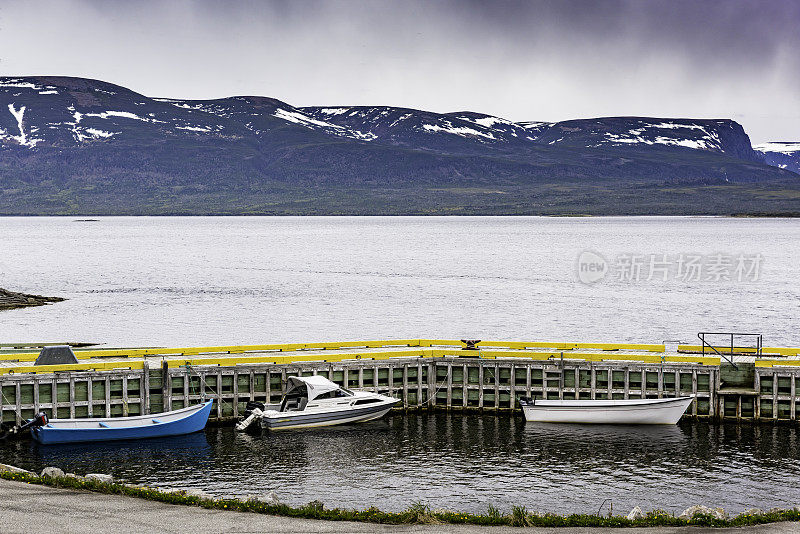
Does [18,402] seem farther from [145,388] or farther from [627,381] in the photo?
[627,381]

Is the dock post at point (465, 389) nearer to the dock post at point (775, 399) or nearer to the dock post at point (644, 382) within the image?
the dock post at point (644, 382)

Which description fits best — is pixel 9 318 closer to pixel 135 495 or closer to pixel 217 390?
pixel 217 390

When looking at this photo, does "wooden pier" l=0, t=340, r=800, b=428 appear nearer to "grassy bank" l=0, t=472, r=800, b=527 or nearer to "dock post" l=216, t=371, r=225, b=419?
"dock post" l=216, t=371, r=225, b=419

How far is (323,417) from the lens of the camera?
Result: 1789 inches

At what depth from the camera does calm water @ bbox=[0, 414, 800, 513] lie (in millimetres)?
35281

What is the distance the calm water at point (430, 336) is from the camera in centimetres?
3659

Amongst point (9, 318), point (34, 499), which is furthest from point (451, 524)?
point (9, 318)

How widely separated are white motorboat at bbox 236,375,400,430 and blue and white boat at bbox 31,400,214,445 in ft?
7.16

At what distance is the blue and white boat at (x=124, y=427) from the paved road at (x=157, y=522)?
43.2 feet

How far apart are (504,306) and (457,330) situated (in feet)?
77.1

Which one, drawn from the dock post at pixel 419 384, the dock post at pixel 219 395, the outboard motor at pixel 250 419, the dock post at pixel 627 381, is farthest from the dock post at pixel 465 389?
Answer: the dock post at pixel 219 395

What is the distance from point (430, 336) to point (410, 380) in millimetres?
38446

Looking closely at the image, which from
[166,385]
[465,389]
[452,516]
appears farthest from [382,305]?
[452,516]

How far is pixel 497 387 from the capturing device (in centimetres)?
4806
